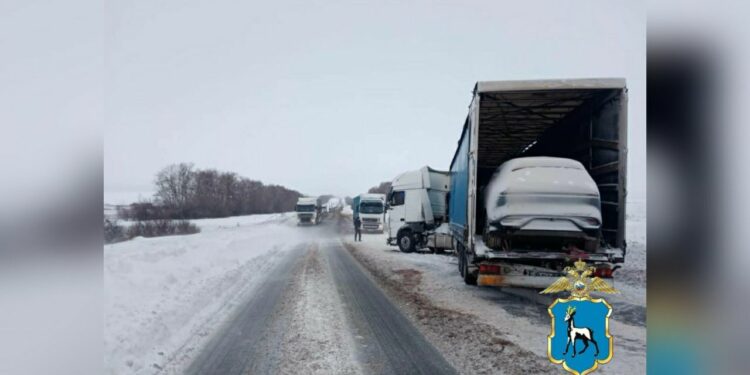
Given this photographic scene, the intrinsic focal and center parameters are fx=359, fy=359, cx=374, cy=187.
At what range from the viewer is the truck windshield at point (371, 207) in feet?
78.7

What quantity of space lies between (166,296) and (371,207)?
18.4m

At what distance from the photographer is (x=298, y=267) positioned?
10164 millimetres

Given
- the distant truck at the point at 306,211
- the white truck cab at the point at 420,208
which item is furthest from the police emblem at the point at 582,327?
the distant truck at the point at 306,211

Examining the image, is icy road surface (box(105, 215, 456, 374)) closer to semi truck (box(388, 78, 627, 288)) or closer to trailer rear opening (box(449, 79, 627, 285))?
semi truck (box(388, 78, 627, 288))

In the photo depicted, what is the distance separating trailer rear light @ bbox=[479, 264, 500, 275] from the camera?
5.25m

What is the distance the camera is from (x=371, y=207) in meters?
24.2

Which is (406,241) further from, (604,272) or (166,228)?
(604,272)

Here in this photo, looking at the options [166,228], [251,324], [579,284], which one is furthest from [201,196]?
[579,284]

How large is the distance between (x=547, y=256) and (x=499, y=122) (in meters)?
4.12

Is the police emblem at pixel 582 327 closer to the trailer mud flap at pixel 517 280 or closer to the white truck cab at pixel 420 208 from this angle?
the trailer mud flap at pixel 517 280

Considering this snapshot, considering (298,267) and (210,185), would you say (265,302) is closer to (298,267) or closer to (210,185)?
(298,267)

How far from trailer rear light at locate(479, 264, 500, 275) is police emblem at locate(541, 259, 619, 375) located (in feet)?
9.93

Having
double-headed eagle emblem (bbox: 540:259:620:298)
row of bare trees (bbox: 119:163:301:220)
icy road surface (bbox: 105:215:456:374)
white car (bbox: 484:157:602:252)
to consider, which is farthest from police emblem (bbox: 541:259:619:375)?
row of bare trees (bbox: 119:163:301:220)

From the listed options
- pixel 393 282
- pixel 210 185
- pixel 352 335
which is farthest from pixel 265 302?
pixel 210 185
